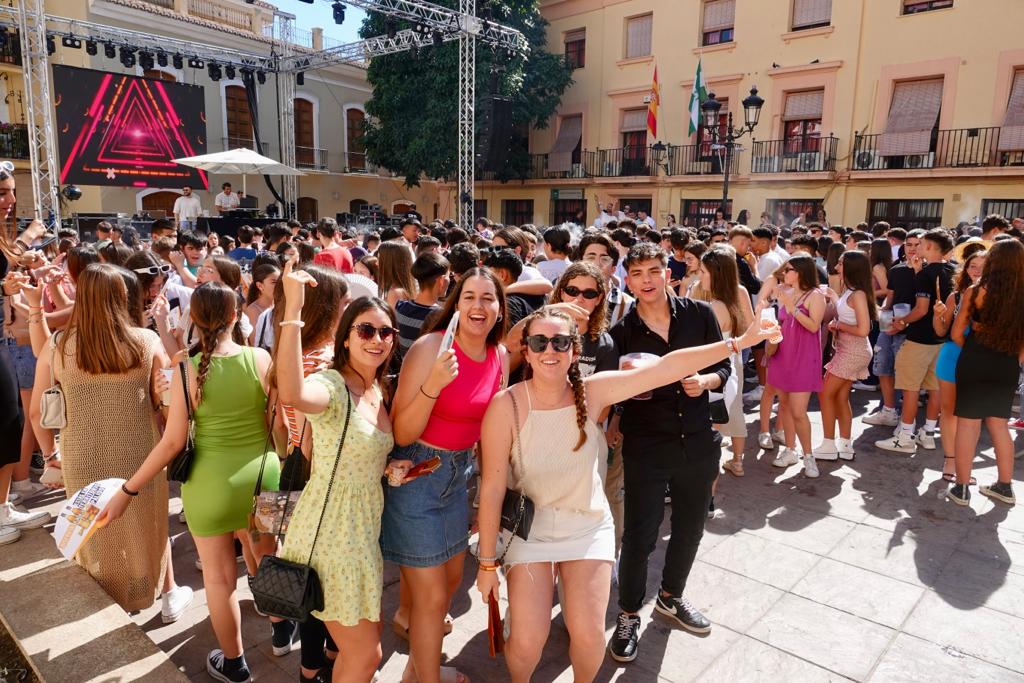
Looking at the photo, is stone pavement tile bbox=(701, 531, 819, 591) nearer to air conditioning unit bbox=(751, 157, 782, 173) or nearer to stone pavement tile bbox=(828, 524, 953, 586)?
stone pavement tile bbox=(828, 524, 953, 586)

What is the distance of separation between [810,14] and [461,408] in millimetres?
20276

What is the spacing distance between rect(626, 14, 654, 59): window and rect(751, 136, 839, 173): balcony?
17.8 feet

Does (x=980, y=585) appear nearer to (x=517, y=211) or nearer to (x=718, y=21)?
(x=718, y=21)

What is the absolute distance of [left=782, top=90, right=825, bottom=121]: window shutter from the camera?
1873 centimetres

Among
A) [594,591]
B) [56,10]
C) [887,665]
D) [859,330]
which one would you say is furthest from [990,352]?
[56,10]

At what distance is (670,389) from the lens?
3096 mm

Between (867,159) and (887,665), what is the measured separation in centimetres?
1753

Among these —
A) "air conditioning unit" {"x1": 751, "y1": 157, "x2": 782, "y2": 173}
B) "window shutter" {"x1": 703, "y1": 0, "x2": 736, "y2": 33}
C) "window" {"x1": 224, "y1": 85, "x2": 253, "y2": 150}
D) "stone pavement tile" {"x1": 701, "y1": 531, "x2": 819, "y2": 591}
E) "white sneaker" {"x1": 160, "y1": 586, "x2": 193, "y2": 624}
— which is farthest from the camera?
"window" {"x1": 224, "y1": 85, "x2": 253, "y2": 150}

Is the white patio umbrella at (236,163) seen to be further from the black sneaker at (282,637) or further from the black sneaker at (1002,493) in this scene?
the black sneaker at (1002,493)

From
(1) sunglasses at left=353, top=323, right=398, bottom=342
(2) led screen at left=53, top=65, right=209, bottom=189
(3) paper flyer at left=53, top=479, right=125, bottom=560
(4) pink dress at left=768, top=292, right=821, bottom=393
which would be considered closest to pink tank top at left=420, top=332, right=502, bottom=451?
(1) sunglasses at left=353, top=323, right=398, bottom=342

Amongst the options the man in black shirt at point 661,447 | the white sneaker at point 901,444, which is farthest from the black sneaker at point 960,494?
the man in black shirt at point 661,447

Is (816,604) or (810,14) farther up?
(810,14)

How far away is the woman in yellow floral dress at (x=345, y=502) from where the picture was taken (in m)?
2.35

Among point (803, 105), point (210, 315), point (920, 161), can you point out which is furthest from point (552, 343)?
point (803, 105)
